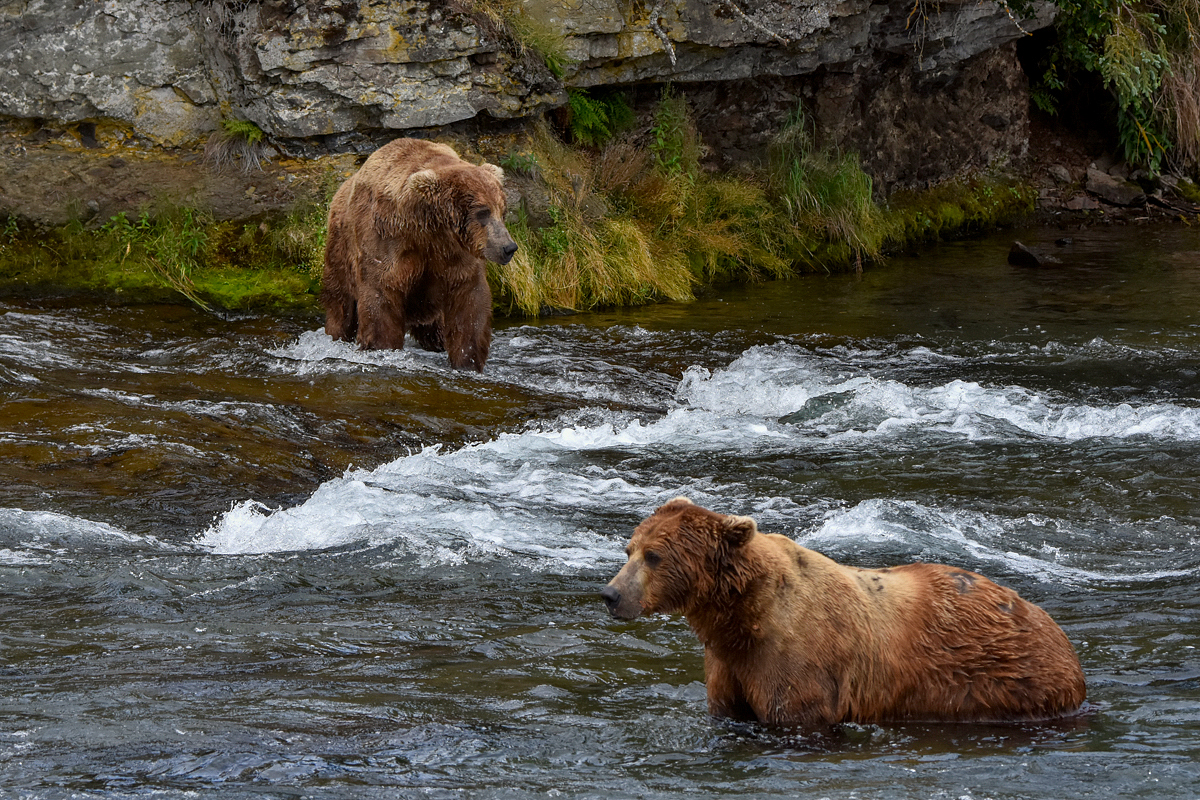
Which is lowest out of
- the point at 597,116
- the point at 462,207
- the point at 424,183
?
the point at 462,207

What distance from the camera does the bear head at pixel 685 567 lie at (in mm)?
3844

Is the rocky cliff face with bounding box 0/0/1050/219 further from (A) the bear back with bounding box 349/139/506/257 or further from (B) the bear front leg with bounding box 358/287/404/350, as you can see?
(B) the bear front leg with bounding box 358/287/404/350

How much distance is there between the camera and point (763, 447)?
7719 mm

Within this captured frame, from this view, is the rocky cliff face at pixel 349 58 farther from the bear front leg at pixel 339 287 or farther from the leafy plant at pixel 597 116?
the bear front leg at pixel 339 287

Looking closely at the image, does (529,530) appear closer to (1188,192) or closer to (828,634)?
(828,634)

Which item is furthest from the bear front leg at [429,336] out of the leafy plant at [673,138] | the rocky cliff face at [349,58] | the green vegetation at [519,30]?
the leafy plant at [673,138]

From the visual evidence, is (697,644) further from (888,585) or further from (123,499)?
(123,499)

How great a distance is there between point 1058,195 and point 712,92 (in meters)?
5.68

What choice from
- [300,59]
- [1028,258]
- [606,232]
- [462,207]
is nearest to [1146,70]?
[1028,258]

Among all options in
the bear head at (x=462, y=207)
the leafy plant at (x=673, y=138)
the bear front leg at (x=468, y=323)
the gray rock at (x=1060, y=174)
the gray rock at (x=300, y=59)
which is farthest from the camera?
the gray rock at (x=1060, y=174)

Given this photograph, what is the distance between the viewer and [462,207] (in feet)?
27.9

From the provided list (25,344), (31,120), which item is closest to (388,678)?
(25,344)

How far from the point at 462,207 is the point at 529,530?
3.12 meters

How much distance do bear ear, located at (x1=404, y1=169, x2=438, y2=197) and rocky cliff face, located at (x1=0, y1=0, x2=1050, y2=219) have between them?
366cm
